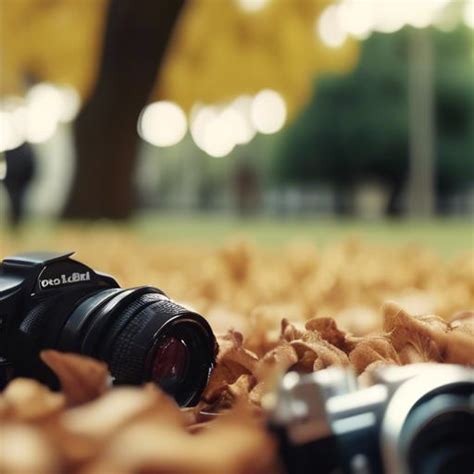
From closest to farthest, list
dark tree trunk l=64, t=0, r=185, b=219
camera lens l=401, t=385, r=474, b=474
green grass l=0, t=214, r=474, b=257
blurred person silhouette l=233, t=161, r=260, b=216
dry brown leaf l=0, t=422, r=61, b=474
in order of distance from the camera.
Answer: dry brown leaf l=0, t=422, r=61, b=474 → camera lens l=401, t=385, r=474, b=474 → green grass l=0, t=214, r=474, b=257 → dark tree trunk l=64, t=0, r=185, b=219 → blurred person silhouette l=233, t=161, r=260, b=216

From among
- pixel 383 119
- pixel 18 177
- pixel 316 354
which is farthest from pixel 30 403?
pixel 383 119

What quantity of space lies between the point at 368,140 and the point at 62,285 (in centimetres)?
3536

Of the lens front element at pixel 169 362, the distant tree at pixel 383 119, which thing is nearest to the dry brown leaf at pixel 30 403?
the lens front element at pixel 169 362

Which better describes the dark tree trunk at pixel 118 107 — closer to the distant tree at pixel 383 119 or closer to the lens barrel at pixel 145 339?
the lens barrel at pixel 145 339

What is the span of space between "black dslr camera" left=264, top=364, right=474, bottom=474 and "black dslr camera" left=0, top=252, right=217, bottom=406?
1.48 ft

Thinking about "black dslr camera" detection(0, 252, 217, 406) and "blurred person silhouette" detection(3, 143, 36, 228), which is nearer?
"black dslr camera" detection(0, 252, 217, 406)

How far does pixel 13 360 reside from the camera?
5.63ft

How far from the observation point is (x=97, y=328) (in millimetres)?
1647

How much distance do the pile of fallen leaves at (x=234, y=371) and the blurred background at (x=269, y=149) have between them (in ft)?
0.10

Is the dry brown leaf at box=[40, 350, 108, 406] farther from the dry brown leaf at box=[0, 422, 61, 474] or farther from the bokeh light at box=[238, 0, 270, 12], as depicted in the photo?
the bokeh light at box=[238, 0, 270, 12]

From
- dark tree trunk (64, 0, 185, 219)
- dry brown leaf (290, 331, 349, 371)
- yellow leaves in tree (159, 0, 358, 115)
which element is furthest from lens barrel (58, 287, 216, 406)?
yellow leaves in tree (159, 0, 358, 115)

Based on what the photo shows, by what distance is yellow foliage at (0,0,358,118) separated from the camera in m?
13.0

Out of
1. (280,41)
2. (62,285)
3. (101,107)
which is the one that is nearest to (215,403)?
(62,285)

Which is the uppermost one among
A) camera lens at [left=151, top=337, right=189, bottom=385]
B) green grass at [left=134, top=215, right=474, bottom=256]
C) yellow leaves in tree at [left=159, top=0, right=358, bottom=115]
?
yellow leaves in tree at [left=159, top=0, right=358, bottom=115]
